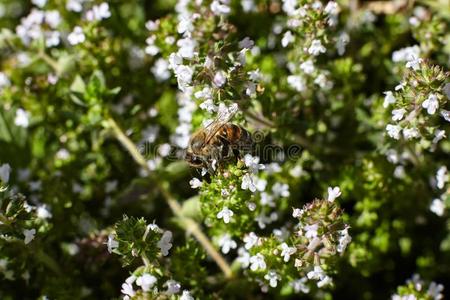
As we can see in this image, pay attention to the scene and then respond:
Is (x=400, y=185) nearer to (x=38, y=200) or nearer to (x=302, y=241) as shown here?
(x=302, y=241)

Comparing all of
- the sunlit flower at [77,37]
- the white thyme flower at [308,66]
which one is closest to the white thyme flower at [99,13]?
the sunlit flower at [77,37]

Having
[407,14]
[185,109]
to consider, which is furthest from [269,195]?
[407,14]

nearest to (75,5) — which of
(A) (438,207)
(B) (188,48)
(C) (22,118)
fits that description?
(C) (22,118)

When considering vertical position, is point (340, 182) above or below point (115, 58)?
below

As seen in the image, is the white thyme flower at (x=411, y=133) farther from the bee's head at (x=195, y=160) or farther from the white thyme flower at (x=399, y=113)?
the bee's head at (x=195, y=160)

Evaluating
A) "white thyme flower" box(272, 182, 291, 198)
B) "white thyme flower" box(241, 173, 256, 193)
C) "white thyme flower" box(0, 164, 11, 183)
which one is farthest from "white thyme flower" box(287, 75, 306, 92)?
"white thyme flower" box(0, 164, 11, 183)

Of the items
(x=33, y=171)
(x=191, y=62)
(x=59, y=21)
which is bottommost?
(x=191, y=62)

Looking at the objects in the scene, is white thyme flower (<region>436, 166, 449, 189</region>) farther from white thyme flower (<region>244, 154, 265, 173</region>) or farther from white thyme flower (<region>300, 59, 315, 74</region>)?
white thyme flower (<region>244, 154, 265, 173</region>)

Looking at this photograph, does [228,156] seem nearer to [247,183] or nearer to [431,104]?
[247,183]
